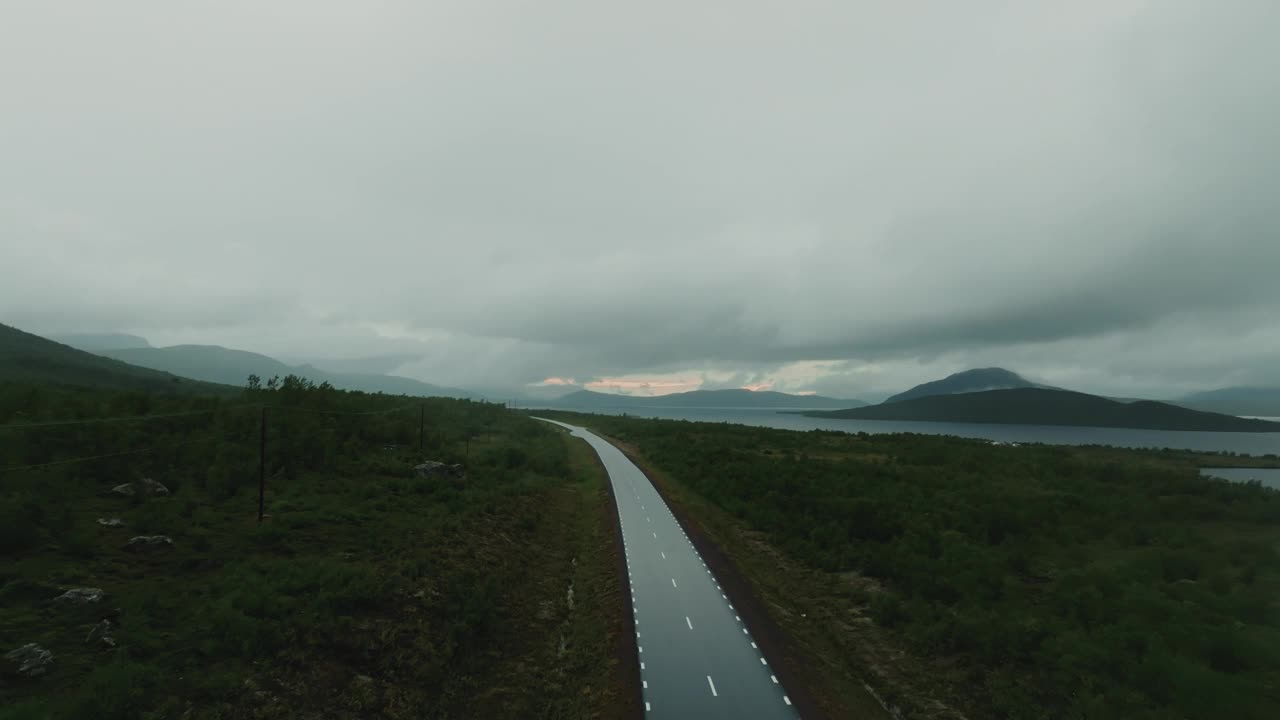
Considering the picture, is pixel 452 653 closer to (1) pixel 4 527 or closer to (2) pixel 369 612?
(2) pixel 369 612

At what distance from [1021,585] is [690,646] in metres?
15.9

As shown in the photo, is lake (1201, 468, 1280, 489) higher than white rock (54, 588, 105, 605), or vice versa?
white rock (54, 588, 105, 605)

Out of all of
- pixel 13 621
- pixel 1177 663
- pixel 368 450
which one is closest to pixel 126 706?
pixel 13 621

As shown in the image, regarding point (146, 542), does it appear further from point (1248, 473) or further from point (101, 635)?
point (1248, 473)

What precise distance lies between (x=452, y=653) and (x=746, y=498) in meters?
27.8

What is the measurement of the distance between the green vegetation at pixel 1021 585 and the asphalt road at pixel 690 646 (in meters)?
2.47

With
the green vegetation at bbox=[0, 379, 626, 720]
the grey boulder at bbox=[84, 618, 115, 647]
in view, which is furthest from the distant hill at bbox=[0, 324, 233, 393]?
the grey boulder at bbox=[84, 618, 115, 647]

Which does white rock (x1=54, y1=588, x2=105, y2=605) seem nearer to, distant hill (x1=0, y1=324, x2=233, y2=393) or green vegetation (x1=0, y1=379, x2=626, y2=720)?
green vegetation (x1=0, y1=379, x2=626, y2=720)

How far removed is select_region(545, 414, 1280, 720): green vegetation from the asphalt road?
2475 millimetres

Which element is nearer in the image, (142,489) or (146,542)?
(146,542)

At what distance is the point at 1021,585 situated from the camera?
2136 centimetres

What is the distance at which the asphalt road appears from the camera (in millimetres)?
13648

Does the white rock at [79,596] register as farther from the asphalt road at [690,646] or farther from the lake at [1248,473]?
the lake at [1248,473]

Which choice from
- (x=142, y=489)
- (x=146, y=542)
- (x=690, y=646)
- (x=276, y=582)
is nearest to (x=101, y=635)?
(x=276, y=582)
